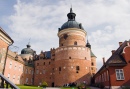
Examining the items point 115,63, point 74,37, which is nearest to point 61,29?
point 74,37

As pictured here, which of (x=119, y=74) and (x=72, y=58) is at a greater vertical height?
(x=72, y=58)

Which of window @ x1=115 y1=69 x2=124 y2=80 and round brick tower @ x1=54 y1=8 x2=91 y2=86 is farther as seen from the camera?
round brick tower @ x1=54 y1=8 x2=91 y2=86

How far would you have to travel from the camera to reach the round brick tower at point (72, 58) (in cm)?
3862

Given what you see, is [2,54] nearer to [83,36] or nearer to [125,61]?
[125,61]

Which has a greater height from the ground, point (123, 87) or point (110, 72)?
point (110, 72)

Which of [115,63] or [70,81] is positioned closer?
[115,63]

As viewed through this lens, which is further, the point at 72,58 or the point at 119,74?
the point at 72,58

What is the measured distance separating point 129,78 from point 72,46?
21.2 metres

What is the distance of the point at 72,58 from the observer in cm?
3947

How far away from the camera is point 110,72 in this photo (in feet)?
69.7

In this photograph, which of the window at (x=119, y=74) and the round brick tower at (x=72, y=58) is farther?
the round brick tower at (x=72, y=58)

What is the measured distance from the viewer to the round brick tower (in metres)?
38.6

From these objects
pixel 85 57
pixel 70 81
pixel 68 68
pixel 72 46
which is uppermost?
pixel 72 46

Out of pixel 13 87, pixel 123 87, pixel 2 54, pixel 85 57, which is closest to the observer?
pixel 13 87
